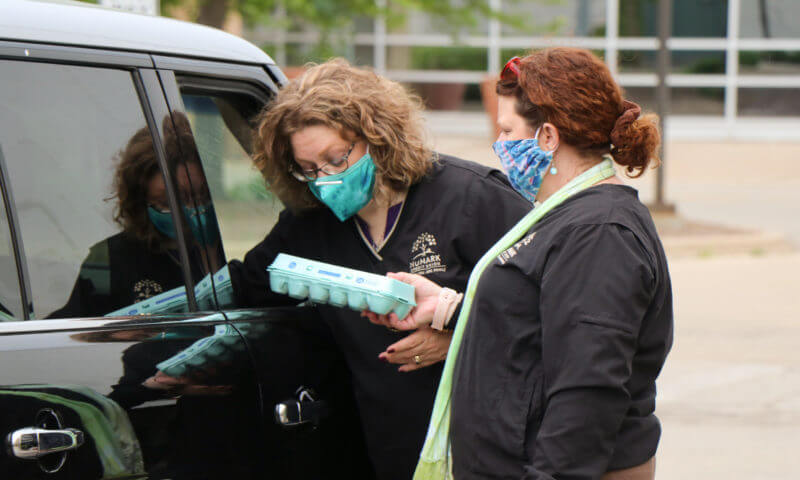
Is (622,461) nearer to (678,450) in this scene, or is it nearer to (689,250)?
(678,450)

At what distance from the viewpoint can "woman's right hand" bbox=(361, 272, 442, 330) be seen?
2354 mm

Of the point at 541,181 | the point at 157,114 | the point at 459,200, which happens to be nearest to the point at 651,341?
the point at 541,181

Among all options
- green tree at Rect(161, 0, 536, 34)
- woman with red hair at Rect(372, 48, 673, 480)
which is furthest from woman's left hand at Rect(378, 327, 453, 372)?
green tree at Rect(161, 0, 536, 34)

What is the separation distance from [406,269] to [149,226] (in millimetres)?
628

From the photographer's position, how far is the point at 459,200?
2529 mm

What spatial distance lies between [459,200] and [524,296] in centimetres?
61

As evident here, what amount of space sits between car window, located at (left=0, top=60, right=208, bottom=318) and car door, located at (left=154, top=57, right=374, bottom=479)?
13 cm

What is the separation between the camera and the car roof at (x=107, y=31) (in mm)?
1996

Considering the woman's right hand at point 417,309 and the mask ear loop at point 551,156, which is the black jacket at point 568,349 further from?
the woman's right hand at point 417,309

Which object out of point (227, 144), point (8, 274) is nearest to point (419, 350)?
point (227, 144)

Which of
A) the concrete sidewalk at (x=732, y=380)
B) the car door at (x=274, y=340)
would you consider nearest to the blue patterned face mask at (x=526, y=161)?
the car door at (x=274, y=340)

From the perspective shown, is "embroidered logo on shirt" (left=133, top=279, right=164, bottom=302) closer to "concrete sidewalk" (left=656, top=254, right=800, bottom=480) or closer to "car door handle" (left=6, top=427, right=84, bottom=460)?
"car door handle" (left=6, top=427, right=84, bottom=460)

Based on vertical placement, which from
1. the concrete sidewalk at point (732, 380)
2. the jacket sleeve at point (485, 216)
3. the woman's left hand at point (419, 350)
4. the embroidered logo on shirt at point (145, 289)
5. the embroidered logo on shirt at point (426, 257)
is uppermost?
the jacket sleeve at point (485, 216)

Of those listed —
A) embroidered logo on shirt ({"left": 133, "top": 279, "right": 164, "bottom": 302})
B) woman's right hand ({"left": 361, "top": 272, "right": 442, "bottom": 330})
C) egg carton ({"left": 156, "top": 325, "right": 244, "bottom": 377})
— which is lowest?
egg carton ({"left": 156, "top": 325, "right": 244, "bottom": 377})
